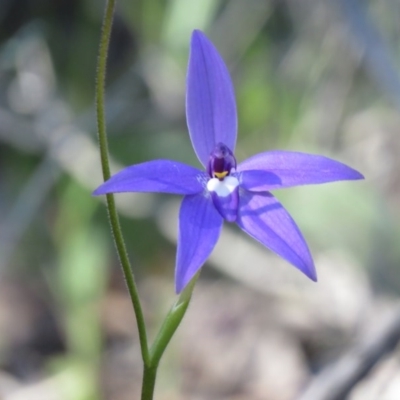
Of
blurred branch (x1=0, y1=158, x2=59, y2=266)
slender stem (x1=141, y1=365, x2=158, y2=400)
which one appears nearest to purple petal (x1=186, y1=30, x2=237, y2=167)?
slender stem (x1=141, y1=365, x2=158, y2=400)

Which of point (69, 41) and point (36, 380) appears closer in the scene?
point (36, 380)

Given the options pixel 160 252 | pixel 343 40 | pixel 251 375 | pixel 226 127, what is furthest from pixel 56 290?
pixel 226 127

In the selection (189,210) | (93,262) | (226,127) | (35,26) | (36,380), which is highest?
(226,127)

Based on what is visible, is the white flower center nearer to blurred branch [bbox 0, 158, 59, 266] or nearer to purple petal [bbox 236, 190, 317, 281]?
purple petal [bbox 236, 190, 317, 281]

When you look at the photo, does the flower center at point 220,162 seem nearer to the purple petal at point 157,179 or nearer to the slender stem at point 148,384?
the purple petal at point 157,179

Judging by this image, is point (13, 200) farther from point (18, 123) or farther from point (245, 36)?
point (245, 36)

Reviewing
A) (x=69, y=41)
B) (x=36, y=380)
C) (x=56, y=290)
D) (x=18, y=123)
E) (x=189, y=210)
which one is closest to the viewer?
(x=189, y=210)

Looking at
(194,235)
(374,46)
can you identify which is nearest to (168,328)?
(194,235)
